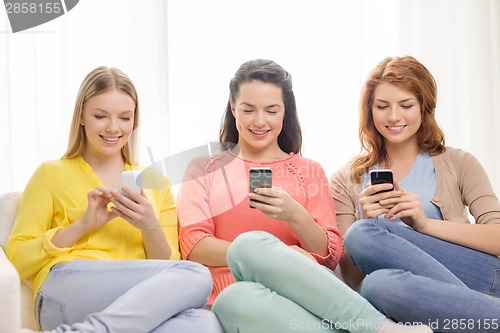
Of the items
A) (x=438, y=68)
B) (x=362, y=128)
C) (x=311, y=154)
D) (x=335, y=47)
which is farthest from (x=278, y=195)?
(x=438, y=68)

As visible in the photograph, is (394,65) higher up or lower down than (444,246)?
higher up

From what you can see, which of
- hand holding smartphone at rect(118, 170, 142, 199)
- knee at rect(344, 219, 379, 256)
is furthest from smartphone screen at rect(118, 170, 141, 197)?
knee at rect(344, 219, 379, 256)

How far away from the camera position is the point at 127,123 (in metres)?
2.03

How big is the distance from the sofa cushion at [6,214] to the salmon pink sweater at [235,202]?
0.48 meters

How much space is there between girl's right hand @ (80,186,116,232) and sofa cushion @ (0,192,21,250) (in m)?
0.26

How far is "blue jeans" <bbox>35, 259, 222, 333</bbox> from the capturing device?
163cm

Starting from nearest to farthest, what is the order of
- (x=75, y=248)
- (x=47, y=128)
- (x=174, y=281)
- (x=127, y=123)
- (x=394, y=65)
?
(x=174, y=281)
(x=75, y=248)
(x=127, y=123)
(x=394, y=65)
(x=47, y=128)

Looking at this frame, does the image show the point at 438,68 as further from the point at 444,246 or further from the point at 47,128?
the point at 47,128

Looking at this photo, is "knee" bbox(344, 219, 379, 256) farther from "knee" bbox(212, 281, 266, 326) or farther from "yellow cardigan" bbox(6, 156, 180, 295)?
"yellow cardigan" bbox(6, 156, 180, 295)

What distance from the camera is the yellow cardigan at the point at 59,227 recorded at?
1.85 m

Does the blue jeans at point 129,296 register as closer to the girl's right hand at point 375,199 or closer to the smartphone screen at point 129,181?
the smartphone screen at point 129,181

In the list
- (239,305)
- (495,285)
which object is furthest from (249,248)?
(495,285)

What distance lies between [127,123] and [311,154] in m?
1.15

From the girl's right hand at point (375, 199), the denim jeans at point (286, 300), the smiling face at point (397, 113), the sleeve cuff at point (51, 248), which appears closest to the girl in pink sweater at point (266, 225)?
the denim jeans at point (286, 300)
